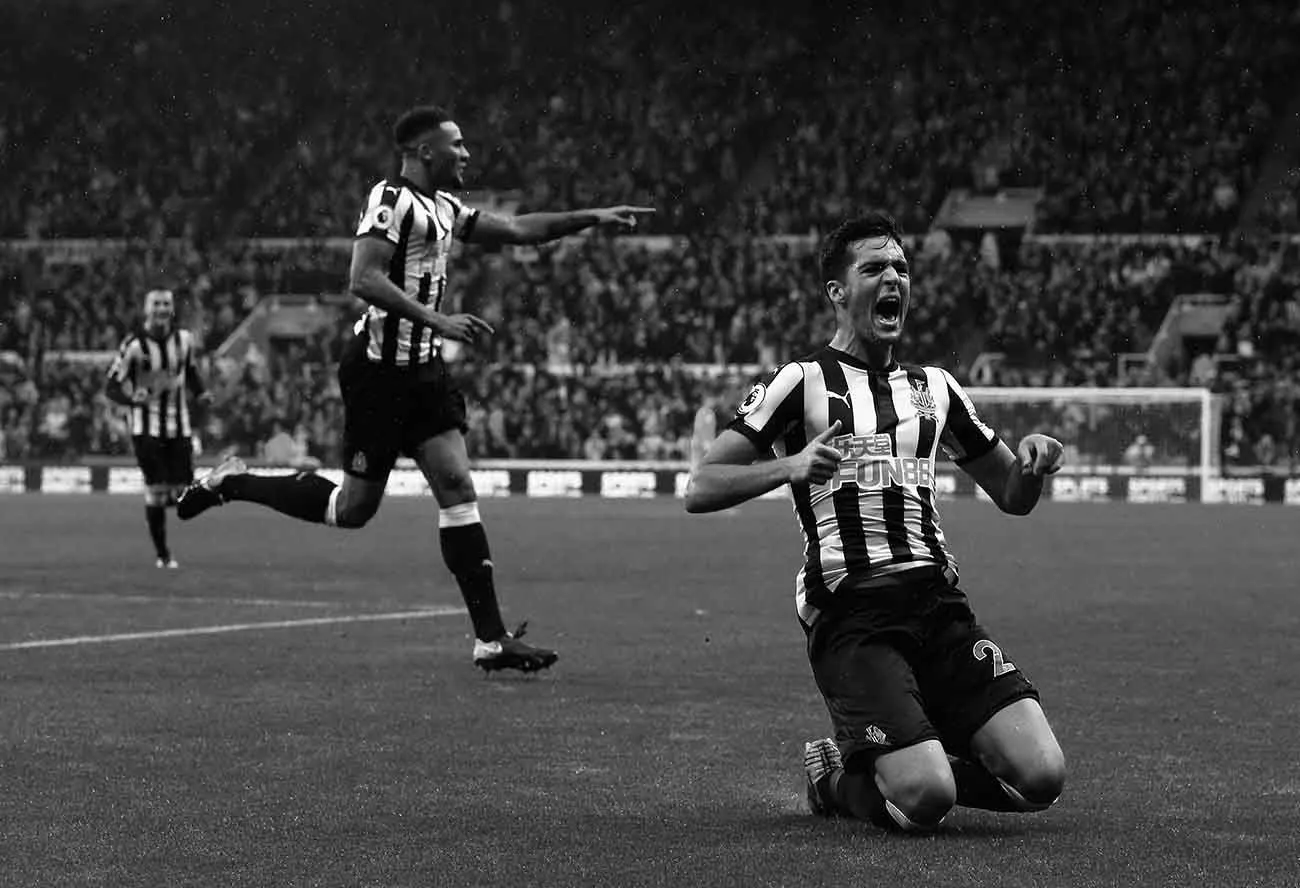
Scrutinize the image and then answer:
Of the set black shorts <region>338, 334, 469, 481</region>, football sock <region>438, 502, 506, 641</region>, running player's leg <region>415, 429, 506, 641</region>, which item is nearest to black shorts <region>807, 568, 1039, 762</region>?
football sock <region>438, 502, 506, 641</region>

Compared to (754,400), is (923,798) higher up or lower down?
lower down

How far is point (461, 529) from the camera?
9.04m

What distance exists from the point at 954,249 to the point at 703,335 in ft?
16.2

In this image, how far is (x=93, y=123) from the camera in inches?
1651

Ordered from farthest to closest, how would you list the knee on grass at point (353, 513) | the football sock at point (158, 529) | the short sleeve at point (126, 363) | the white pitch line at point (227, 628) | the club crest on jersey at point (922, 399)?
the short sleeve at point (126, 363) → the football sock at point (158, 529) → the white pitch line at point (227, 628) → the knee on grass at point (353, 513) → the club crest on jersey at point (922, 399)

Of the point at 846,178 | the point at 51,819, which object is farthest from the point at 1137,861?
the point at 846,178

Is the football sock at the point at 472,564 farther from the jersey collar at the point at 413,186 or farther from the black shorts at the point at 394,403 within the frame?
the jersey collar at the point at 413,186

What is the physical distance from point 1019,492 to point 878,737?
92 centimetres

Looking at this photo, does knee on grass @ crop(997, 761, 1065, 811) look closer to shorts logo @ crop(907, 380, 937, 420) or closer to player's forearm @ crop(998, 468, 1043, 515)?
player's forearm @ crop(998, 468, 1043, 515)

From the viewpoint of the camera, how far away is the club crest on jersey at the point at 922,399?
5.83m

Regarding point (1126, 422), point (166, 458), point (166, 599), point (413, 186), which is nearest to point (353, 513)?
point (413, 186)

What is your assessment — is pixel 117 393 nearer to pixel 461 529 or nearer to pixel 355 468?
pixel 355 468

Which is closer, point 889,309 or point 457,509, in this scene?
point 889,309

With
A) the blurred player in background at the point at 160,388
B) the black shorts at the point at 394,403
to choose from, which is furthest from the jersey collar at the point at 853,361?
the blurred player in background at the point at 160,388
